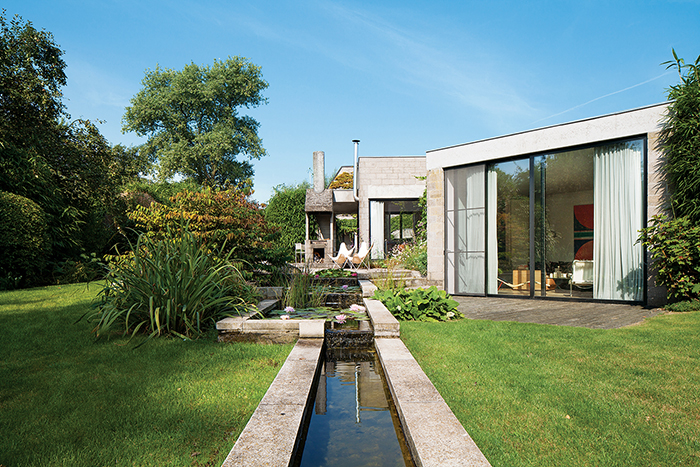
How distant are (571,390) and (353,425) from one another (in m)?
1.40

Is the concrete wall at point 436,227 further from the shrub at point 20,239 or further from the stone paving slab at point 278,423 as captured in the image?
the shrub at point 20,239

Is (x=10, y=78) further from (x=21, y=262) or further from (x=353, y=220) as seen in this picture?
(x=353, y=220)

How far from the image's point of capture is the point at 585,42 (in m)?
9.36

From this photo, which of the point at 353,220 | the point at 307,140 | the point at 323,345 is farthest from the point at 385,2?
the point at 307,140

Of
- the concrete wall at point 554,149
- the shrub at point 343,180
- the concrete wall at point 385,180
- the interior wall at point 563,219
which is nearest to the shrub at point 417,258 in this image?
the concrete wall at point 554,149

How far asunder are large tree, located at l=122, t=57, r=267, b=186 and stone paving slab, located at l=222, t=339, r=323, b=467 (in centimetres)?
2178

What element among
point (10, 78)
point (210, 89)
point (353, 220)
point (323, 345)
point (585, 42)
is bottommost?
point (323, 345)

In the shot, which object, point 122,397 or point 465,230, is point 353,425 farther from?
point 465,230

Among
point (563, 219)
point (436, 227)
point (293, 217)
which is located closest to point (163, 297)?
point (436, 227)

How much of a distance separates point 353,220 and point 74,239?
45.1ft

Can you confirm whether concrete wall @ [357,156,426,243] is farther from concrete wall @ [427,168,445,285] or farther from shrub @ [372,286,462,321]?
shrub @ [372,286,462,321]

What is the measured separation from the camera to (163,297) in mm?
3818

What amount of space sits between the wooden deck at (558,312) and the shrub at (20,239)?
8.35 meters

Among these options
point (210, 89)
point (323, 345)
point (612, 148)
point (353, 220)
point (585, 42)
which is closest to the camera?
point (323, 345)
